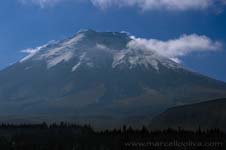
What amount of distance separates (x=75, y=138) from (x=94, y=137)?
13.2 ft

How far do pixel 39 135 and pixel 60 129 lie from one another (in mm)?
12231

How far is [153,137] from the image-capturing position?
106750 mm

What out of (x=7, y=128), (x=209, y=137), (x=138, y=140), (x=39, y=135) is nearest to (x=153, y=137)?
(x=138, y=140)

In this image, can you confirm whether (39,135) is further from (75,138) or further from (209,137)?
(209,137)

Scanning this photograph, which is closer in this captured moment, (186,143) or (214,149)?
(214,149)

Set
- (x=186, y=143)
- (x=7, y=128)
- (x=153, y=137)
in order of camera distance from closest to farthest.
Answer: (x=186, y=143) → (x=153, y=137) → (x=7, y=128)

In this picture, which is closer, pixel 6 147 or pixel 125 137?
pixel 6 147

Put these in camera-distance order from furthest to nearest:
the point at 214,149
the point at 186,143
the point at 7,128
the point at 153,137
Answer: the point at 7,128
the point at 153,137
the point at 186,143
the point at 214,149

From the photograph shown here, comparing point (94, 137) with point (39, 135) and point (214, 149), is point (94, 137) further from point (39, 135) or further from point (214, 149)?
point (214, 149)

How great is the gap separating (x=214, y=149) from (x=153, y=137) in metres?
16.8

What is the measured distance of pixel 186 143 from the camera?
→ 99.8 meters

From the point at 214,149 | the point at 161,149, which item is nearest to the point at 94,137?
the point at 161,149

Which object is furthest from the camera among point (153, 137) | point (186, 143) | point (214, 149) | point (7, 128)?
point (7, 128)

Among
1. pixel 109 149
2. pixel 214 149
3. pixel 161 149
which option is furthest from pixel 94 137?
pixel 214 149
